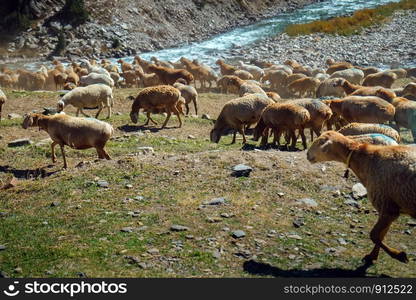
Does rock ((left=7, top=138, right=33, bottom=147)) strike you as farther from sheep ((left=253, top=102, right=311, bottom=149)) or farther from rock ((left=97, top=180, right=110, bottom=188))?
sheep ((left=253, top=102, right=311, bottom=149))

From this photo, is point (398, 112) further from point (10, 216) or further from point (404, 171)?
point (10, 216)

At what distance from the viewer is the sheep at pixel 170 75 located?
89.4 ft

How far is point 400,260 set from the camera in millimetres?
7836

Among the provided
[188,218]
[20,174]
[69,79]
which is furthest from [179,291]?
[69,79]

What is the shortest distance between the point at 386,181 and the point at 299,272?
200cm

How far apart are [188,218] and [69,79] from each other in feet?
66.6

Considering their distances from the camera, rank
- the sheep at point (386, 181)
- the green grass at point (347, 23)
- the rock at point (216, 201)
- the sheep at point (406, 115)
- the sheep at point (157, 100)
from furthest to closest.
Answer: the green grass at point (347, 23) < the sheep at point (157, 100) < the sheep at point (406, 115) < the rock at point (216, 201) < the sheep at point (386, 181)

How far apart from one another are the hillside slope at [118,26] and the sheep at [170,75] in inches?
581

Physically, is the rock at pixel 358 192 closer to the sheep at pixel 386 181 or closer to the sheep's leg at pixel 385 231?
the sheep at pixel 386 181

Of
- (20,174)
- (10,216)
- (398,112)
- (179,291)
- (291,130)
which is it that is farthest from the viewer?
(398,112)

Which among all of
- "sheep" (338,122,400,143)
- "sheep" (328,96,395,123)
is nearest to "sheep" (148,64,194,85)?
"sheep" (328,96,395,123)

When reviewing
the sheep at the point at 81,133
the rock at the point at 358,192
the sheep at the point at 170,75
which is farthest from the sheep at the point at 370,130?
the sheep at the point at 170,75

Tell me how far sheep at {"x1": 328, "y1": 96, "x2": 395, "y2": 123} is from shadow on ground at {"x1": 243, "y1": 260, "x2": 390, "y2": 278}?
9.35 metres

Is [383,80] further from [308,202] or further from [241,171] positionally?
[308,202]
